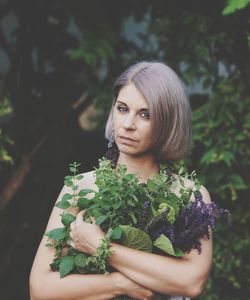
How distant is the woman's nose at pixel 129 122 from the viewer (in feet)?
9.99

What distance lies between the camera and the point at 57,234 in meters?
2.97

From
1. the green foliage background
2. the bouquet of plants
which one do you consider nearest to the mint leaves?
the bouquet of plants

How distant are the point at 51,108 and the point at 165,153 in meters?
2.85

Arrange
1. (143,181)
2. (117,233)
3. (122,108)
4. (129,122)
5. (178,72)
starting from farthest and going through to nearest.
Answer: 1. (178,72)
2. (143,181)
3. (122,108)
4. (129,122)
5. (117,233)

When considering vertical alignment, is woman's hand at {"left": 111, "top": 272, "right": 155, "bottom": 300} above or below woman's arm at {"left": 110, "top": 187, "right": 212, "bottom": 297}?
below

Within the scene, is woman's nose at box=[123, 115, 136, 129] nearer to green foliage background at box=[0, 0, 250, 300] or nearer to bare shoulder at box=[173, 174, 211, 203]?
bare shoulder at box=[173, 174, 211, 203]

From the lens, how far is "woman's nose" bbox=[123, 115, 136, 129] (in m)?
3.04

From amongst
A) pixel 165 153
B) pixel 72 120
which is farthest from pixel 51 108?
pixel 165 153

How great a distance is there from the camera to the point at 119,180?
9.52ft

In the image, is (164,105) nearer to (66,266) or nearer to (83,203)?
(83,203)

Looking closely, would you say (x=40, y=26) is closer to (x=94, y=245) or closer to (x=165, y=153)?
(x=165, y=153)

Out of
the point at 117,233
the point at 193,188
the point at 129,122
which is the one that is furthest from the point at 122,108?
the point at 117,233

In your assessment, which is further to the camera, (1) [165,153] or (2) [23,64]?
(2) [23,64]

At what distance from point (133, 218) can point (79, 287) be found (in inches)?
15.3
